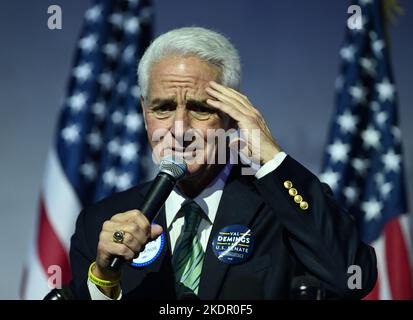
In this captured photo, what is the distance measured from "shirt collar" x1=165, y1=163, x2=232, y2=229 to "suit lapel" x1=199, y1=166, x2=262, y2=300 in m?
0.04

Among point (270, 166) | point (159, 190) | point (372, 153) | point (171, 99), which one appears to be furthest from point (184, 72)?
point (372, 153)

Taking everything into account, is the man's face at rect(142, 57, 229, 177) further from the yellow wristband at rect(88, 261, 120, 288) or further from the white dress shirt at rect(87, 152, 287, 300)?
the yellow wristband at rect(88, 261, 120, 288)

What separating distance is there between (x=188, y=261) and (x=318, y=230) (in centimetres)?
43

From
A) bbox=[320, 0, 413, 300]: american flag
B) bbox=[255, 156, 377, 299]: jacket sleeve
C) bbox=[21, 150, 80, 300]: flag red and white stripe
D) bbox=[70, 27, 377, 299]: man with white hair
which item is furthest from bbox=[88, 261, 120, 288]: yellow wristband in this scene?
bbox=[320, 0, 413, 300]: american flag

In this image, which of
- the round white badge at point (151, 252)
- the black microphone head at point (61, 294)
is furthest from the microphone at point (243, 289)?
the black microphone head at point (61, 294)

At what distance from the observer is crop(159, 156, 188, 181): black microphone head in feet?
6.09

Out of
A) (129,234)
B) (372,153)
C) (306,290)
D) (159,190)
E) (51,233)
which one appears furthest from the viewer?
(372,153)

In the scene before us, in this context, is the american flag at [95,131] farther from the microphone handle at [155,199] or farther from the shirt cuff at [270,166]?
the microphone handle at [155,199]

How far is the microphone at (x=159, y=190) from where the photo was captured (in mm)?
1727

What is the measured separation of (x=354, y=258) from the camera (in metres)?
2.02

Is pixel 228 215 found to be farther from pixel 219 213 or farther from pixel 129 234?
pixel 129 234

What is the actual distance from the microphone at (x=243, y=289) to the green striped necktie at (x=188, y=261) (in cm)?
11

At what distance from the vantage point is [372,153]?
4.82 metres
